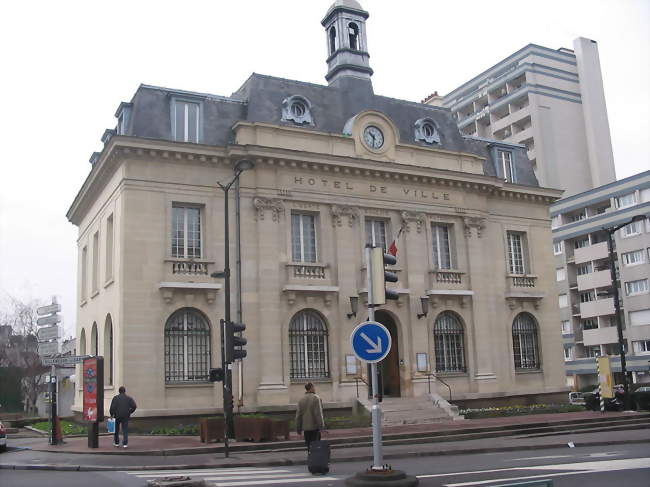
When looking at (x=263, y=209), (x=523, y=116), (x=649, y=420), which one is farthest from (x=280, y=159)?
(x=523, y=116)

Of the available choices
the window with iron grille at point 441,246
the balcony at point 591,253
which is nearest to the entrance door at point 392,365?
the window with iron grille at point 441,246

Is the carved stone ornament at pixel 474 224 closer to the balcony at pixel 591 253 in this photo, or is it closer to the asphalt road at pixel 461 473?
the asphalt road at pixel 461 473

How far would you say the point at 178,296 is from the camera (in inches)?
1017

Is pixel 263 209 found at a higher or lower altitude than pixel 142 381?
higher

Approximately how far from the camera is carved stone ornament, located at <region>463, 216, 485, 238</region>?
3169 cm

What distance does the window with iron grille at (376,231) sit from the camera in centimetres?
2983

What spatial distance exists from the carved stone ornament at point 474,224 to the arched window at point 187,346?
1191 centimetres

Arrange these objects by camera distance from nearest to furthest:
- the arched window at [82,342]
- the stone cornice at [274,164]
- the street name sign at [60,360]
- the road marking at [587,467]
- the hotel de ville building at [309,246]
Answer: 1. the road marking at [587,467]
2. the street name sign at [60,360]
3. the hotel de ville building at [309,246]
4. the stone cornice at [274,164]
5. the arched window at [82,342]

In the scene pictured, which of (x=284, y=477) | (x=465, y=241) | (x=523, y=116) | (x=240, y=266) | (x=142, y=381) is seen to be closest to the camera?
(x=284, y=477)

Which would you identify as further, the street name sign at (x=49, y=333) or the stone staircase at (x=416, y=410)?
the stone staircase at (x=416, y=410)

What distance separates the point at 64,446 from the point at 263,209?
10.8 m

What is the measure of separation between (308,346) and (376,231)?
5494 millimetres

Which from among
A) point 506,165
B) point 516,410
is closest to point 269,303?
point 516,410

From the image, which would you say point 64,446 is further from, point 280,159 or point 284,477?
point 280,159
